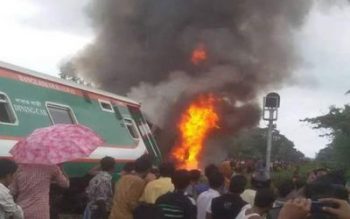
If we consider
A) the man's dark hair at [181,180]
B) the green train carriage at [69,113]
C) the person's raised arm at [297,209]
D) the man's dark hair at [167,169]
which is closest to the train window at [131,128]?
the green train carriage at [69,113]

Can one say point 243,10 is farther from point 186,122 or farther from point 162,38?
point 186,122

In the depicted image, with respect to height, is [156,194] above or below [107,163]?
below

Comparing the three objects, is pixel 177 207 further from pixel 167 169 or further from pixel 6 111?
pixel 6 111

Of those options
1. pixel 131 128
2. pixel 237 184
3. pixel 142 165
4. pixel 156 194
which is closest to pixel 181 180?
pixel 237 184

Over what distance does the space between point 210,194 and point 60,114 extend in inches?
172

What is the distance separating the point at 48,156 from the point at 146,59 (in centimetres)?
1397

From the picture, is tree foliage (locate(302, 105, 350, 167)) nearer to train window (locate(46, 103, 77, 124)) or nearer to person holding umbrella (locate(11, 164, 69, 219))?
train window (locate(46, 103, 77, 124))

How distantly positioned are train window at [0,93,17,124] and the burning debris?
411 inches

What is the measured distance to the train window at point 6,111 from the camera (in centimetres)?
913

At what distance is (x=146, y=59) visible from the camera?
21.0 metres

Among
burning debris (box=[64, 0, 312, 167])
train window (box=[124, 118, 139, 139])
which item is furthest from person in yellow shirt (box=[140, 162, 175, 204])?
burning debris (box=[64, 0, 312, 167])

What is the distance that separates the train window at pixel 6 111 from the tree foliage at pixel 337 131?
54.2ft

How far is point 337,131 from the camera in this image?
2914 cm

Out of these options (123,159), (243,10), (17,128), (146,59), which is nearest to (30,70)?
(17,128)
